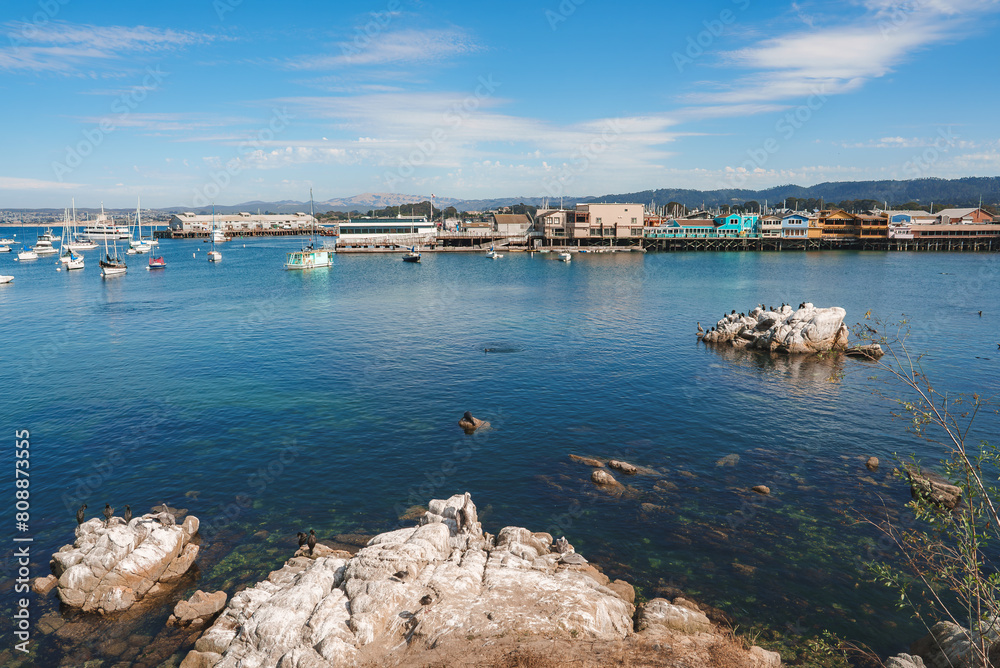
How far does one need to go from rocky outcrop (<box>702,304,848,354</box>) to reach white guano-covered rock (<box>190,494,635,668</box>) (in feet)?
145

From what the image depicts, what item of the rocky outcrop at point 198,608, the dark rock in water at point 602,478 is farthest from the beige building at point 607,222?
the rocky outcrop at point 198,608

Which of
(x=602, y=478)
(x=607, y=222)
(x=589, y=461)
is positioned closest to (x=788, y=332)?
(x=589, y=461)

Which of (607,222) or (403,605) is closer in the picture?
(403,605)

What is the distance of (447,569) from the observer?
20484 millimetres

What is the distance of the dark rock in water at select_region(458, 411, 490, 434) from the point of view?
3740cm

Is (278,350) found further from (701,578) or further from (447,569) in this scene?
(701,578)

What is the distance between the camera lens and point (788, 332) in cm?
5747

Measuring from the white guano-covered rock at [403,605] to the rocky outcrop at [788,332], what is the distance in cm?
4420

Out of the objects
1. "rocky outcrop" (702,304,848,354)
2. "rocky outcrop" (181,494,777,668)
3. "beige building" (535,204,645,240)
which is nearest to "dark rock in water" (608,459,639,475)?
"rocky outcrop" (181,494,777,668)

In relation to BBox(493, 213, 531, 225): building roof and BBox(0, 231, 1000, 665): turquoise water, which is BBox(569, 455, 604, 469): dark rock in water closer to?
BBox(0, 231, 1000, 665): turquoise water

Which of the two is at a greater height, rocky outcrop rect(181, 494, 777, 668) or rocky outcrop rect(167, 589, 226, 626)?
rocky outcrop rect(181, 494, 777, 668)

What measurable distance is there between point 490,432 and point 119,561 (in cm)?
2075

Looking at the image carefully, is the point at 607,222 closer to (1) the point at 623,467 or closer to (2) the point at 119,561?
(1) the point at 623,467

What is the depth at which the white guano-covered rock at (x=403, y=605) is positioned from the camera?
17469 millimetres
